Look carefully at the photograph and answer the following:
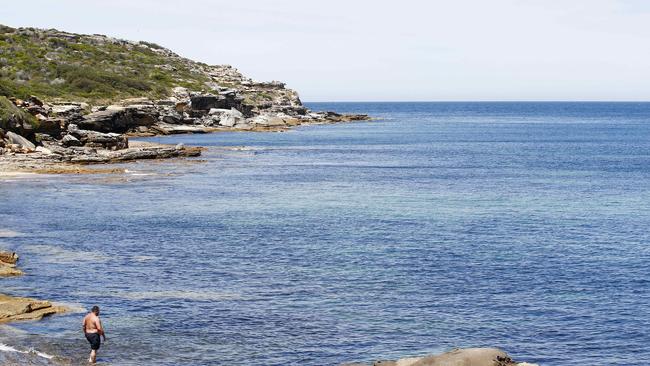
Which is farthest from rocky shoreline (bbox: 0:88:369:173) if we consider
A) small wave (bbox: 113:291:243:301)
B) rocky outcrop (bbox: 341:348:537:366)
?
rocky outcrop (bbox: 341:348:537:366)

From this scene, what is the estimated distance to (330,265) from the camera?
46.3m

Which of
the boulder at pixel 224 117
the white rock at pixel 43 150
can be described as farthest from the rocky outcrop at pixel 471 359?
the boulder at pixel 224 117

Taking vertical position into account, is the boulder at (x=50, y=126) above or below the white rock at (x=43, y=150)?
above

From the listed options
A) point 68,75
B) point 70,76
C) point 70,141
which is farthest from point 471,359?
point 68,75

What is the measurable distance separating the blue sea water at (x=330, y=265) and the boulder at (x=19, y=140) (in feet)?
50.9

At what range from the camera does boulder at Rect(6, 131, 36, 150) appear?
97500mm

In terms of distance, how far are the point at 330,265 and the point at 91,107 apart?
352 feet

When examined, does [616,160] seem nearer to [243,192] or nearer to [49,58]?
[243,192]

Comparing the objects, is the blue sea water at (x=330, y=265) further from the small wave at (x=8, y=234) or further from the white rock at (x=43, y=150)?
the white rock at (x=43, y=150)

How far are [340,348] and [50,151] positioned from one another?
7657cm

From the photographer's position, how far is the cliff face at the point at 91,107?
102 metres

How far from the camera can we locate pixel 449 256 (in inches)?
1907

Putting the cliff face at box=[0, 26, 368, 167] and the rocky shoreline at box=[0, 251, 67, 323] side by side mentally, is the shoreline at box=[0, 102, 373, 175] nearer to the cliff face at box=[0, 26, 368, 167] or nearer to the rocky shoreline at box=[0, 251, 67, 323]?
the cliff face at box=[0, 26, 368, 167]

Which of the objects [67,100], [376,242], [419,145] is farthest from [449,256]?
[67,100]
